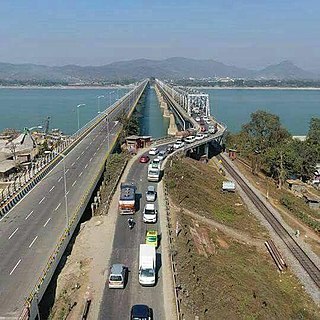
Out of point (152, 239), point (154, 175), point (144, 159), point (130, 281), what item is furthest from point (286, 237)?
point (144, 159)

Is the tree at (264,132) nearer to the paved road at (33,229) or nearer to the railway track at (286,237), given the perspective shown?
the railway track at (286,237)

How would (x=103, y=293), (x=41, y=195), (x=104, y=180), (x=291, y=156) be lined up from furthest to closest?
(x=291, y=156), (x=104, y=180), (x=41, y=195), (x=103, y=293)

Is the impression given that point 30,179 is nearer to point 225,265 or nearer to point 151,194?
point 151,194

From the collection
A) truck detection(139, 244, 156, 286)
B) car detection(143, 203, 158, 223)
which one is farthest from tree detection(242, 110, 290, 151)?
truck detection(139, 244, 156, 286)

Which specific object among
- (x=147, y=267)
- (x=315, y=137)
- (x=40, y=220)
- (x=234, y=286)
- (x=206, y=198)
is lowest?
(x=206, y=198)

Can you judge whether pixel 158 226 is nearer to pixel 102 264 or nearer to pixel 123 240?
pixel 123 240

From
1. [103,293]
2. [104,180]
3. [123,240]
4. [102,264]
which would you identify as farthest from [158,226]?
[104,180]
